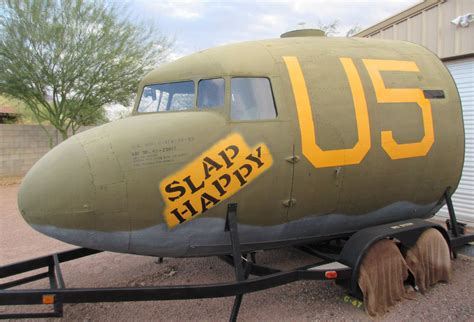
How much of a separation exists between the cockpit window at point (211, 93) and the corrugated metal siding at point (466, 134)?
5.82 metres

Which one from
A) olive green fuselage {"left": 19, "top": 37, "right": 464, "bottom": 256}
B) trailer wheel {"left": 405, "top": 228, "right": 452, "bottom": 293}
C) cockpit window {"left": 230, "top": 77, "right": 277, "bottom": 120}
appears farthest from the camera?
trailer wheel {"left": 405, "top": 228, "right": 452, "bottom": 293}

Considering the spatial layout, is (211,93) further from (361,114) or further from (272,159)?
(361,114)

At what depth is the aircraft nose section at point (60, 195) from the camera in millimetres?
3154

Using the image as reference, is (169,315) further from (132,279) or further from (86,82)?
(86,82)

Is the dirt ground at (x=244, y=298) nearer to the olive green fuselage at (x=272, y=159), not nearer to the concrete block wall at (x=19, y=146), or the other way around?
the olive green fuselage at (x=272, y=159)

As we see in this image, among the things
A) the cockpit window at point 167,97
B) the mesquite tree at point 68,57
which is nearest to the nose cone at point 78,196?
the cockpit window at point 167,97

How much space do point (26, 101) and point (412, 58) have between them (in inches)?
638

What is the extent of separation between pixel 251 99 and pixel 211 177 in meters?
0.93

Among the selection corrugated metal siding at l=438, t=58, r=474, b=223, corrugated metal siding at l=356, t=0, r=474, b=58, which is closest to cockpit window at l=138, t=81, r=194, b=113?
corrugated metal siding at l=356, t=0, r=474, b=58

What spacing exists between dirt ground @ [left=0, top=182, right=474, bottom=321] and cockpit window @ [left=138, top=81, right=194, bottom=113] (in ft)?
7.55

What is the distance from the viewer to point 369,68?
421 cm

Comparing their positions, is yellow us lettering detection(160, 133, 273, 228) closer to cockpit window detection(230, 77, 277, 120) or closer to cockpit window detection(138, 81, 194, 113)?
cockpit window detection(230, 77, 277, 120)

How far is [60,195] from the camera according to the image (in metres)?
3.15

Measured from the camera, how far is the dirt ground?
402cm
